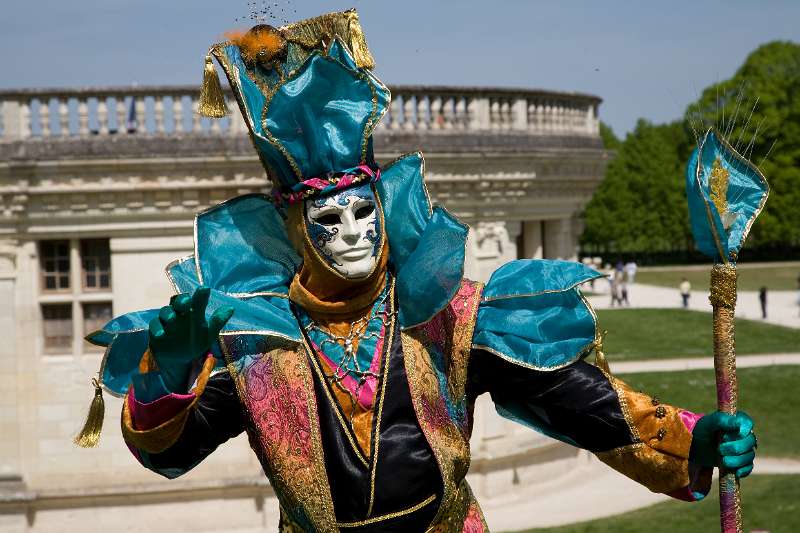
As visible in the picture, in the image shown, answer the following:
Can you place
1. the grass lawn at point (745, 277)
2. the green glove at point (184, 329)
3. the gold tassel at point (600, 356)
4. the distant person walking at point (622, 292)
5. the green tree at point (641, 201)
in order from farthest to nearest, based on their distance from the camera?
1. the green tree at point (641, 201)
2. the grass lawn at point (745, 277)
3. the distant person walking at point (622, 292)
4. the gold tassel at point (600, 356)
5. the green glove at point (184, 329)

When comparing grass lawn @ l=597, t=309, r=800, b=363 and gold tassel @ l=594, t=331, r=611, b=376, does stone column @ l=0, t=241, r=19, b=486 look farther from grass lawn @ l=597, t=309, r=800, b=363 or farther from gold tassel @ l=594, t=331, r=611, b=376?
grass lawn @ l=597, t=309, r=800, b=363

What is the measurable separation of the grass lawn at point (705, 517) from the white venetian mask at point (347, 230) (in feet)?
30.9

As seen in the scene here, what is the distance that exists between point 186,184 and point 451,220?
28.0 ft

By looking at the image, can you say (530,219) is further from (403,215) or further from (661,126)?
(661,126)

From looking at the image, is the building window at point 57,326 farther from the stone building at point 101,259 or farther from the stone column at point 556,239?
the stone column at point 556,239

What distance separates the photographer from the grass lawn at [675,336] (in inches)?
1000

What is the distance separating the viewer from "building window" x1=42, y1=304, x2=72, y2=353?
13.2m

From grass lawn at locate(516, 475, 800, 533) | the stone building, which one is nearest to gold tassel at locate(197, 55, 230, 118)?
the stone building

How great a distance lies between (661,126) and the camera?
68.4 m

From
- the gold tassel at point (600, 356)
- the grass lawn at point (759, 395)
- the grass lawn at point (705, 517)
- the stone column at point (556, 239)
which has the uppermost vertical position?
the stone column at point (556, 239)

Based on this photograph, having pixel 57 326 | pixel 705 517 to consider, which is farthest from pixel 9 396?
pixel 705 517

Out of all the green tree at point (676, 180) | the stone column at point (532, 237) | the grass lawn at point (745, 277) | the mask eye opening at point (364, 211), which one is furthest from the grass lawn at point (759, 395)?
the green tree at point (676, 180)

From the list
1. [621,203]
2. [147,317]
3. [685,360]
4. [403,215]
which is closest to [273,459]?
[147,317]

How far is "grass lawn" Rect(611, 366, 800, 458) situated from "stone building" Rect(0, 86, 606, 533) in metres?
6.10
